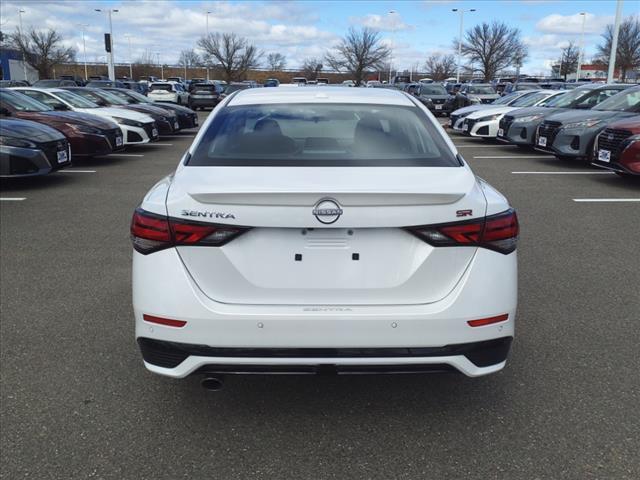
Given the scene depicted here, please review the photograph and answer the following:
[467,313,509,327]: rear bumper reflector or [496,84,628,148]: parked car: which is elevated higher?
[496,84,628,148]: parked car

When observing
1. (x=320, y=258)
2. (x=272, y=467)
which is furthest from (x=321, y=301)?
(x=272, y=467)

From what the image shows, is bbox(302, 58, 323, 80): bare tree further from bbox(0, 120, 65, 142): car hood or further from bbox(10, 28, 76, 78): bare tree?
bbox(0, 120, 65, 142): car hood

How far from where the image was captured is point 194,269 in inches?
98.3

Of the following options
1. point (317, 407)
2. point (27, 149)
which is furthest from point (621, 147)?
point (27, 149)

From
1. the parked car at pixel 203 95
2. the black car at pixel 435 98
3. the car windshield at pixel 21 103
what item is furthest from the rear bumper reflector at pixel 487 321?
the parked car at pixel 203 95

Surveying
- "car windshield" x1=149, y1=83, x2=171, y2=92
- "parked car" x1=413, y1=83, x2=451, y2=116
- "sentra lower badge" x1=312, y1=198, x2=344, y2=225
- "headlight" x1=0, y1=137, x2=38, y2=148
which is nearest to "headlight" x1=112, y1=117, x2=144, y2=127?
"headlight" x1=0, y1=137, x2=38, y2=148

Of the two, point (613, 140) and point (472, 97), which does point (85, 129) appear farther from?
point (472, 97)

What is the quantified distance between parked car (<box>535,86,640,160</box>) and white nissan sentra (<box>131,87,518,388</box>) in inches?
379

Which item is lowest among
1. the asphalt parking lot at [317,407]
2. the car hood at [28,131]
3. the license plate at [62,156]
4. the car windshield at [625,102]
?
the asphalt parking lot at [317,407]

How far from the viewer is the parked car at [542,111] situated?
14.0m

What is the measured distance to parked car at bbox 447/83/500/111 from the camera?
2777 centimetres

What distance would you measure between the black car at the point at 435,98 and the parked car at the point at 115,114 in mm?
16337

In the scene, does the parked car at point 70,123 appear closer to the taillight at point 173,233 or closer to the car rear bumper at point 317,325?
the taillight at point 173,233

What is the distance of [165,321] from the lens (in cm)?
253
